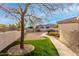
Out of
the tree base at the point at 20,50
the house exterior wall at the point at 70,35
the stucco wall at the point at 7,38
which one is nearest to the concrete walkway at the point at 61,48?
the house exterior wall at the point at 70,35

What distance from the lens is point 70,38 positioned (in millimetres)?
1551

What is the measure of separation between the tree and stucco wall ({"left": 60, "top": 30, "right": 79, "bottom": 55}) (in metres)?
0.21

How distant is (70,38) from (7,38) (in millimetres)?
516

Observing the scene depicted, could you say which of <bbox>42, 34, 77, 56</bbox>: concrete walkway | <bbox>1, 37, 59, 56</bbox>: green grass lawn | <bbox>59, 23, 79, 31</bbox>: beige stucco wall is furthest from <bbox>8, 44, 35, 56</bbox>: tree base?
<bbox>59, 23, 79, 31</bbox>: beige stucco wall

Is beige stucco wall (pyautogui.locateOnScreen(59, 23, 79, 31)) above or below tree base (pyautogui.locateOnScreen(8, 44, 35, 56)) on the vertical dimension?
above

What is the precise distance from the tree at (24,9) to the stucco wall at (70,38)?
21 centimetres

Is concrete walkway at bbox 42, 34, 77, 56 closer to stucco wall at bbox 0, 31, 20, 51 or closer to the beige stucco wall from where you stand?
the beige stucco wall

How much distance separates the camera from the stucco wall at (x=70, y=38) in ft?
5.05

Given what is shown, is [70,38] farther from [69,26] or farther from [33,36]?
[33,36]

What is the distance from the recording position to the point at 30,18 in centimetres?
155

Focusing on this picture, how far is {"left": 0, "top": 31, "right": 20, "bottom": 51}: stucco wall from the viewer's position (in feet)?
5.03

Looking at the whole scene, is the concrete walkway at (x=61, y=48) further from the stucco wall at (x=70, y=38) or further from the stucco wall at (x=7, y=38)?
the stucco wall at (x=7, y=38)

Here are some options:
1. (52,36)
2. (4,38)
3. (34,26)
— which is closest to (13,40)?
(4,38)

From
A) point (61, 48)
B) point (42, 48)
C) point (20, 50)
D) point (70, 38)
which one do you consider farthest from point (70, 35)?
point (20, 50)
